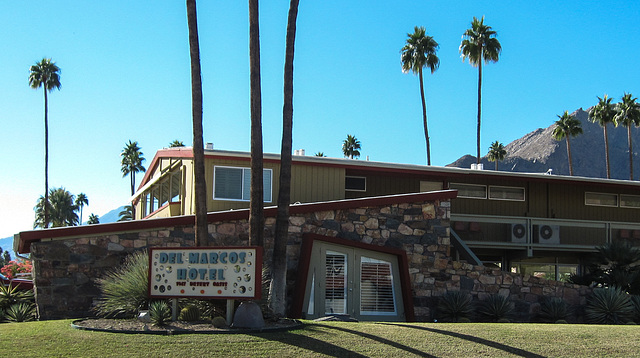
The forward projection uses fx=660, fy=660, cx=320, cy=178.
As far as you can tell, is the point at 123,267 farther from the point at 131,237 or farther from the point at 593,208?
the point at 593,208

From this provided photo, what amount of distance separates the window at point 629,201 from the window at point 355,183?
11.3 meters

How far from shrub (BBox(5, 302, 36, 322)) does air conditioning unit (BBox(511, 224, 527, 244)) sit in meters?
15.4

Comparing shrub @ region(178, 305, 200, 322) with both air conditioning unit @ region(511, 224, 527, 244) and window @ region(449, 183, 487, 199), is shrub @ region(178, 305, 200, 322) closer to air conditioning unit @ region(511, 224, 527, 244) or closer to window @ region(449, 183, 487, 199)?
air conditioning unit @ region(511, 224, 527, 244)

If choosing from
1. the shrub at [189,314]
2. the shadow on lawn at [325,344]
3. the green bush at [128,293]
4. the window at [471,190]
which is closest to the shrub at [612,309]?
the window at [471,190]

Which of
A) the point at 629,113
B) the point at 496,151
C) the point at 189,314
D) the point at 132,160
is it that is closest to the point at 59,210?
the point at 132,160

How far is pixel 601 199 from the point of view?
26438mm

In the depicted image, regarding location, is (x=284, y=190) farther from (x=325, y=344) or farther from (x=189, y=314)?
(x=325, y=344)

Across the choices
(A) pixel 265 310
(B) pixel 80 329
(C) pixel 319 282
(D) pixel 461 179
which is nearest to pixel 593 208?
(D) pixel 461 179

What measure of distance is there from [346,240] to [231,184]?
16.2 feet

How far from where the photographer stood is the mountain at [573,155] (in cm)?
14812

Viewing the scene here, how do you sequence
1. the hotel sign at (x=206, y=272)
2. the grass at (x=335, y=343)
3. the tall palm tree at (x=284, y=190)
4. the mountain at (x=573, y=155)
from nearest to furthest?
the grass at (x=335, y=343) → the hotel sign at (x=206, y=272) → the tall palm tree at (x=284, y=190) → the mountain at (x=573, y=155)

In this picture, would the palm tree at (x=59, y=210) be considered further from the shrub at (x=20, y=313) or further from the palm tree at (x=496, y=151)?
the shrub at (x=20, y=313)

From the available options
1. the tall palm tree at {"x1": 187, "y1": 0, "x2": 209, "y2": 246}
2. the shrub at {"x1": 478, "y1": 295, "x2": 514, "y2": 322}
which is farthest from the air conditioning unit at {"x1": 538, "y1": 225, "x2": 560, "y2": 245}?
the tall palm tree at {"x1": 187, "y1": 0, "x2": 209, "y2": 246}

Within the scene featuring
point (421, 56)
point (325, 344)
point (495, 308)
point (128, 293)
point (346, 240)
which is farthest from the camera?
point (421, 56)
